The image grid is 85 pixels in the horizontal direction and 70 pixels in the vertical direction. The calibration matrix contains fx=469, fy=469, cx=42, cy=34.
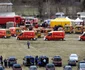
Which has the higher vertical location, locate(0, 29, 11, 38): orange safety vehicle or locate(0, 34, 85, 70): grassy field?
locate(0, 29, 11, 38): orange safety vehicle

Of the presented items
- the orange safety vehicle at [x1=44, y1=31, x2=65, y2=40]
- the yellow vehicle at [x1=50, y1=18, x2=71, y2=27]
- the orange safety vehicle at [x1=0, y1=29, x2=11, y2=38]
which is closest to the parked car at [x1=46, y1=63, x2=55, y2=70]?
the orange safety vehicle at [x1=44, y1=31, x2=65, y2=40]

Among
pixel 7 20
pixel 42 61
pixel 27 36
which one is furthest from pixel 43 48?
pixel 7 20

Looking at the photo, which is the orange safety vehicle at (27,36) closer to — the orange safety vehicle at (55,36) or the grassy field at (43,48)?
the grassy field at (43,48)

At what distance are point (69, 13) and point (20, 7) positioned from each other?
7.21 meters

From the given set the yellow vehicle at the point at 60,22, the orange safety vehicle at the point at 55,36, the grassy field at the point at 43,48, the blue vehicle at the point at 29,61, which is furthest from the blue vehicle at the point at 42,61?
the yellow vehicle at the point at 60,22

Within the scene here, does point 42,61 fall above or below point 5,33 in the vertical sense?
above

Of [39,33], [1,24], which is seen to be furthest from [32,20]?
[39,33]

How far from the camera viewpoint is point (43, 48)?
3409 cm

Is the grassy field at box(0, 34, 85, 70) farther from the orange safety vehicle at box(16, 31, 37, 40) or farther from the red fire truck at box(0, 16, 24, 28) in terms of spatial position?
the red fire truck at box(0, 16, 24, 28)

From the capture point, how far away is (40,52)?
32031mm

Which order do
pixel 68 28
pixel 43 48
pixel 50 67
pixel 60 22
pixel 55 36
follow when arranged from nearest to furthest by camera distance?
1. pixel 50 67
2. pixel 43 48
3. pixel 55 36
4. pixel 68 28
5. pixel 60 22

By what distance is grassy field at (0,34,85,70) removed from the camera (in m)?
31.0

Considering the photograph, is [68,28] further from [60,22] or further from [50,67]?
[50,67]

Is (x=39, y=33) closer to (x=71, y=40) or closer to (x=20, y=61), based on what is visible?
(x=71, y=40)
